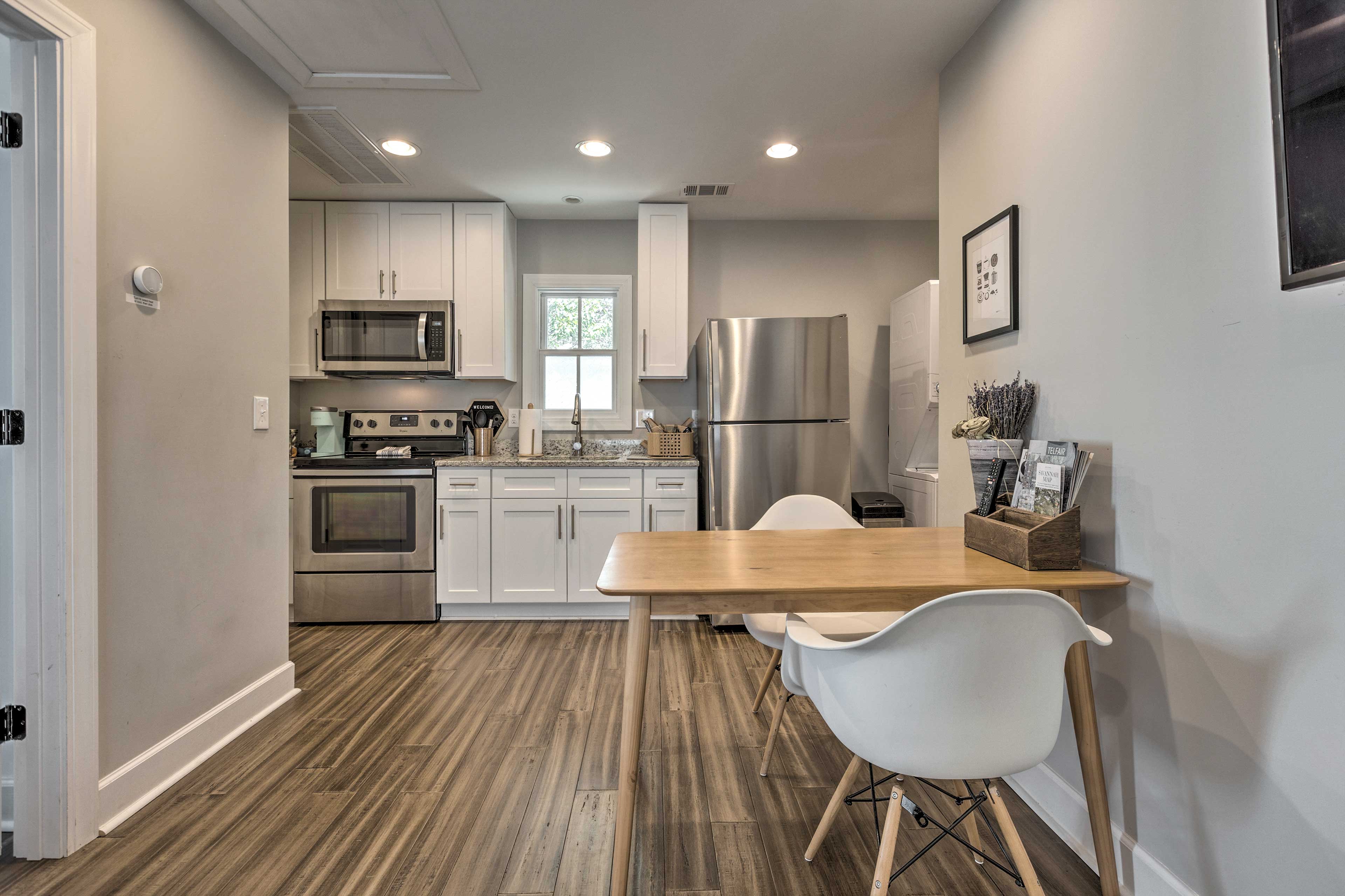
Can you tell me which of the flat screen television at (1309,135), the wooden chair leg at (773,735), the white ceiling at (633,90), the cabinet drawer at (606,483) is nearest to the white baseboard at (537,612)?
the cabinet drawer at (606,483)

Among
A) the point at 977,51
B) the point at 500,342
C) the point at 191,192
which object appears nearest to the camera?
the point at 191,192

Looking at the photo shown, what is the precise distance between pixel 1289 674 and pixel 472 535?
3210mm

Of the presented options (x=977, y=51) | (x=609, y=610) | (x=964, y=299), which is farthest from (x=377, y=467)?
(x=977, y=51)

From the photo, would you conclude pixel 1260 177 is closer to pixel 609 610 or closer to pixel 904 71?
pixel 904 71

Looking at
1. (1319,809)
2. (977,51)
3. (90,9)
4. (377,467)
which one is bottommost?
(1319,809)

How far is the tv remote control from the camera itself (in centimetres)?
168

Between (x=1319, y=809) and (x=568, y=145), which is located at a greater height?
(x=568, y=145)

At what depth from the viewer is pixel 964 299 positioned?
7.03 ft

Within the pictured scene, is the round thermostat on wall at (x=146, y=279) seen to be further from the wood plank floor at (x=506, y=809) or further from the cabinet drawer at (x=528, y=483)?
the cabinet drawer at (x=528, y=483)

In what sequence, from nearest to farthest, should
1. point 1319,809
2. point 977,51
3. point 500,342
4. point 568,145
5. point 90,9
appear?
point 1319,809 → point 90,9 → point 977,51 → point 568,145 → point 500,342

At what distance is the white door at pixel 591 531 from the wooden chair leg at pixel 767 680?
1.39 meters

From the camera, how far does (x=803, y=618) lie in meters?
1.80

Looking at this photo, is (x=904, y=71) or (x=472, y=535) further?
(x=472, y=535)

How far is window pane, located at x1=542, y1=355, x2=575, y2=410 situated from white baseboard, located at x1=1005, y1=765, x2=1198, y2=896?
10.2 feet
